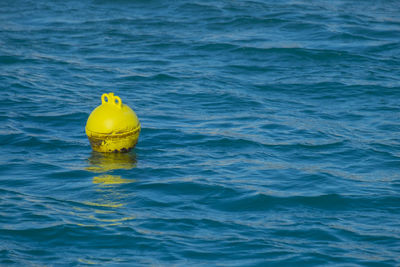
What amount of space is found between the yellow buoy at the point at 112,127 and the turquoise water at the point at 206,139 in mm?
307

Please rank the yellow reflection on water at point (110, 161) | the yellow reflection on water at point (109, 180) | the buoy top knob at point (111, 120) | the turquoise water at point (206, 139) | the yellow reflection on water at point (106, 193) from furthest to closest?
the yellow reflection on water at point (110, 161) < the buoy top knob at point (111, 120) < the yellow reflection on water at point (109, 180) < the yellow reflection on water at point (106, 193) < the turquoise water at point (206, 139)

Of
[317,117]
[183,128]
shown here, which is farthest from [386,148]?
[183,128]

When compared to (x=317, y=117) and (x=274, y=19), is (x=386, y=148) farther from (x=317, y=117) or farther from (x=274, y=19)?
(x=274, y=19)

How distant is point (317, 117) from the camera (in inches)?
469

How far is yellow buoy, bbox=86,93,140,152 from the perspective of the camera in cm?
932

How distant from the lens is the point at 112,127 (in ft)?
30.5

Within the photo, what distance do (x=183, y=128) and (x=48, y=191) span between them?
3.28m

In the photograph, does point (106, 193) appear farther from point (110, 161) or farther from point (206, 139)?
point (206, 139)

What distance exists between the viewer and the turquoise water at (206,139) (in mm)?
7312

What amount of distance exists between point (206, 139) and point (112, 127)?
2023 millimetres

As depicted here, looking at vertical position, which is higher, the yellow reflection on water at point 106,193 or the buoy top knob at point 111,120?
the buoy top knob at point 111,120

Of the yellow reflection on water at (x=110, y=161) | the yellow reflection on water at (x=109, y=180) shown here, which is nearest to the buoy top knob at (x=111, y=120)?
the yellow reflection on water at (x=110, y=161)

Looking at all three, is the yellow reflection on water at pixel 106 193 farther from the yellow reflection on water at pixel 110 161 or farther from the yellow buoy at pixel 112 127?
the yellow buoy at pixel 112 127

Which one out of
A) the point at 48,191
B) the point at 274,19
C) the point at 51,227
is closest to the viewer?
the point at 51,227
